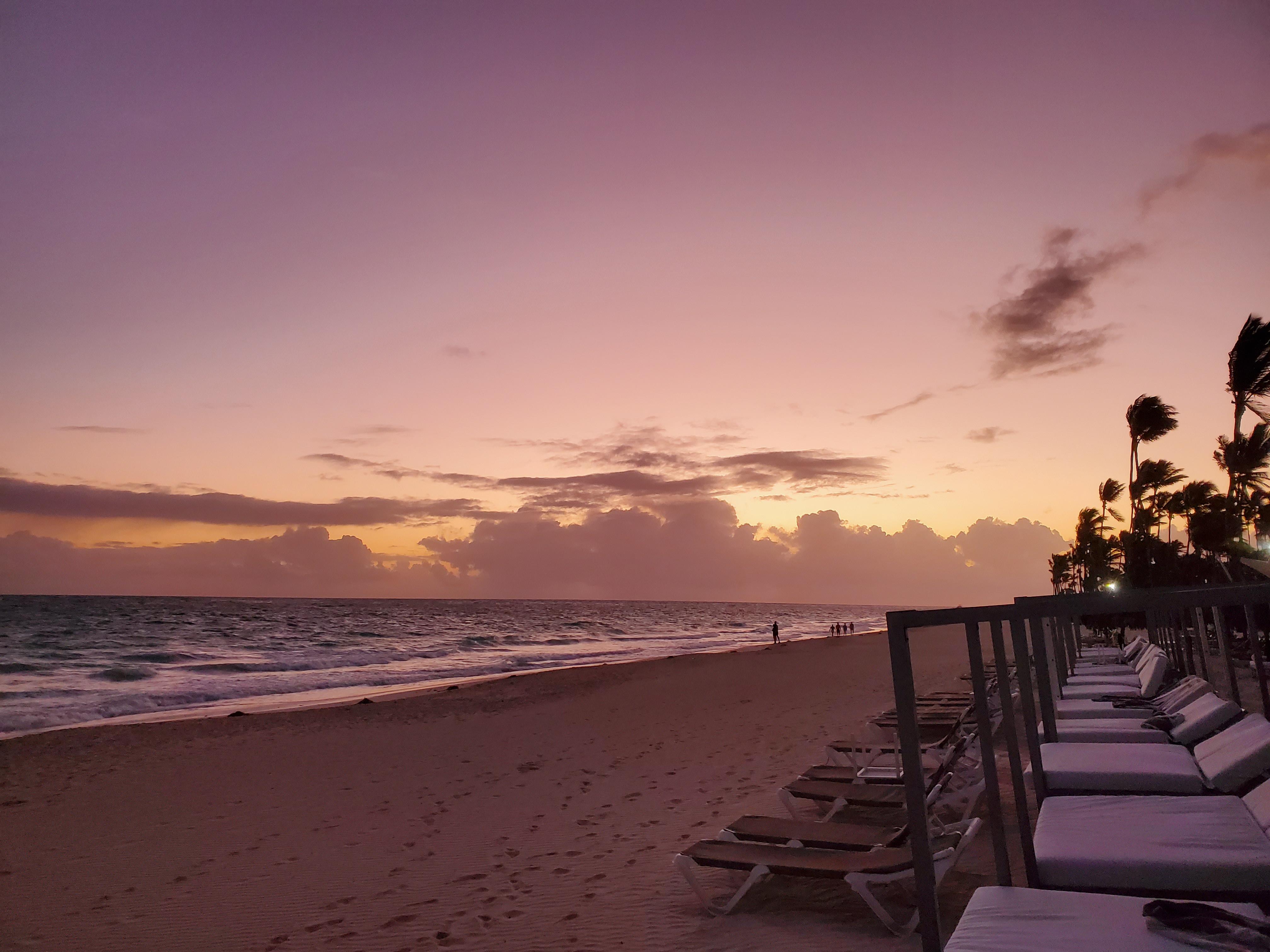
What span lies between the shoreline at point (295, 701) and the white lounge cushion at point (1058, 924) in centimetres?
1686

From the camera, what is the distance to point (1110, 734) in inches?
267

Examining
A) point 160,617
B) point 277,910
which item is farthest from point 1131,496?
point 160,617

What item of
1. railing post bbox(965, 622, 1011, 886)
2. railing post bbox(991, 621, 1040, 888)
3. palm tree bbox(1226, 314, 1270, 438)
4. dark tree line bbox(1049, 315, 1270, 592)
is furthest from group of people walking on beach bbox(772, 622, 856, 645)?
railing post bbox(965, 622, 1011, 886)

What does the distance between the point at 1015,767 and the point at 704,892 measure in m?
2.20

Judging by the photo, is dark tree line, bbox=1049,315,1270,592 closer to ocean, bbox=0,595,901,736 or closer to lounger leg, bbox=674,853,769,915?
lounger leg, bbox=674,853,769,915

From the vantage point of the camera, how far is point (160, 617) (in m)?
64.9

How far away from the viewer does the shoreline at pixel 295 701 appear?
1675 cm

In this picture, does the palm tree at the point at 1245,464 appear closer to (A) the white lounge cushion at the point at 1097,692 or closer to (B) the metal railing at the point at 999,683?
(A) the white lounge cushion at the point at 1097,692

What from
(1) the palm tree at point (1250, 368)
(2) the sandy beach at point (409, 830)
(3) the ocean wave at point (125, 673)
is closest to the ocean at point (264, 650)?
(3) the ocean wave at point (125, 673)

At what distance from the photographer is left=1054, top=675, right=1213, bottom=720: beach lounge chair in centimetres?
734

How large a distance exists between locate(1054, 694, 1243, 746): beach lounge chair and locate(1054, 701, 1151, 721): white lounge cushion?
52cm

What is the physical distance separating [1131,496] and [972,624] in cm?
2420

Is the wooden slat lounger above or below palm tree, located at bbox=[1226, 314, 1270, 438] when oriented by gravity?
below

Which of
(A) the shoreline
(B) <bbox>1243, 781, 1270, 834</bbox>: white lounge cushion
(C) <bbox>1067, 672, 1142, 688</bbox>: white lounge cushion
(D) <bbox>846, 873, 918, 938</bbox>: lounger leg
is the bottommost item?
(A) the shoreline
